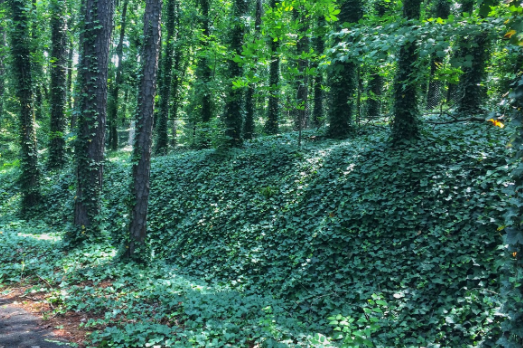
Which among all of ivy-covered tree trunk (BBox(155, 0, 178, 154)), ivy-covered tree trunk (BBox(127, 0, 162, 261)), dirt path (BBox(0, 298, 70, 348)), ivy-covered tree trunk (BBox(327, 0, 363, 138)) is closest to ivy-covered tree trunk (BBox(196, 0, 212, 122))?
ivy-covered tree trunk (BBox(155, 0, 178, 154))

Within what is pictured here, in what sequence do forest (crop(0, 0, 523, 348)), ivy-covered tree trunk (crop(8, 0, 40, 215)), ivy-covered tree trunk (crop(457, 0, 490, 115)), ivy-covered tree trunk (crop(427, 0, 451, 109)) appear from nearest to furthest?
forest (crop(0, 0, 523, 348)), ivy-covered tree trunk (crop(457, 0, 490, 115)), ivy-covered tree trunk (crop(8, 0, 40, 215)), ivy-covered tree trunk (crop(427, 0, 451, 109))

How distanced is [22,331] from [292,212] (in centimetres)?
582

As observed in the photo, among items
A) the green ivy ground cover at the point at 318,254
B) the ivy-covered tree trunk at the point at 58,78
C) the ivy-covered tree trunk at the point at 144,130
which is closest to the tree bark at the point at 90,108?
the green ivy ground cover at the point at 318,254

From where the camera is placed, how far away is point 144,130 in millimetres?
7371

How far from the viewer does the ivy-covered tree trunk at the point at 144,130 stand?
727 cm

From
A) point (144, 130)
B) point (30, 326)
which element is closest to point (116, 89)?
point (144, 130)

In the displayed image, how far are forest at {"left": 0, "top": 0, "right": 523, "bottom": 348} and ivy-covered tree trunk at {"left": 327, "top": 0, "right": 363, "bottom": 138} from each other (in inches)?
2.3

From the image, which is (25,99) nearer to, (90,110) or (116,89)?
(90,110)

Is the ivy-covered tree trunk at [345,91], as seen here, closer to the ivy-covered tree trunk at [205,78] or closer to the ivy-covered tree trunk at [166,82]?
the ivy-covered tree trunk at [205,78]

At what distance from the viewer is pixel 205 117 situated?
16.8 m

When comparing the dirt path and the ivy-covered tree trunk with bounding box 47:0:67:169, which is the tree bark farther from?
the ivy-covered tree trunk with bounding box 47:0:67:169

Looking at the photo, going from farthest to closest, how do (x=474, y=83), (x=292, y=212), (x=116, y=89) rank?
(x=116, y=89), (x=474, y=83), (x=292, y=212)

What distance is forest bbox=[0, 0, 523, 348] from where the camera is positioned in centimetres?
430

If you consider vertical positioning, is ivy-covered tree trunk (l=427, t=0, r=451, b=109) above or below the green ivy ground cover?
above
